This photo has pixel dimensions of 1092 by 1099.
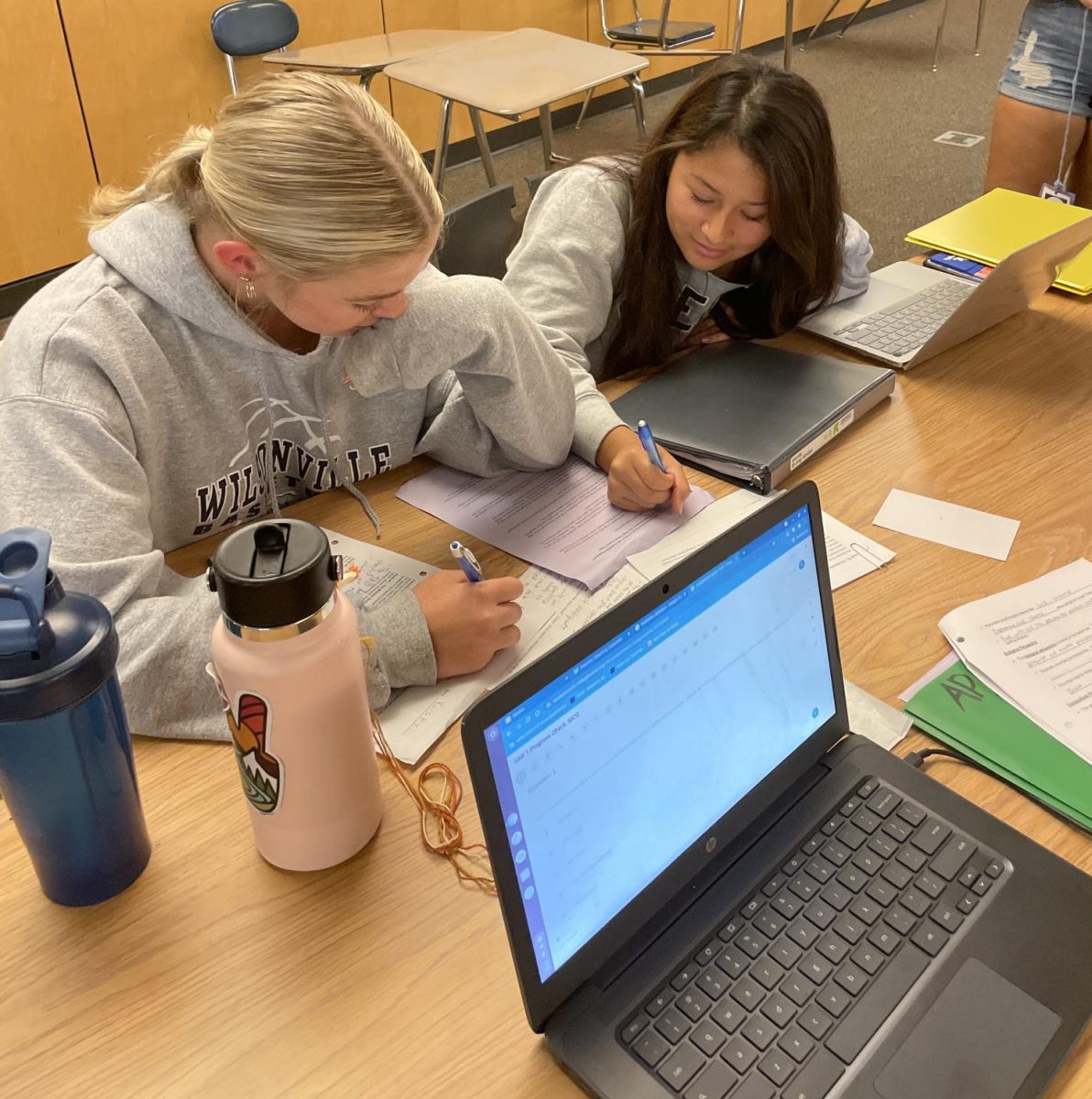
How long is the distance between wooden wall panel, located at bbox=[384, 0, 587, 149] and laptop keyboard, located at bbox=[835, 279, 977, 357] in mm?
2827

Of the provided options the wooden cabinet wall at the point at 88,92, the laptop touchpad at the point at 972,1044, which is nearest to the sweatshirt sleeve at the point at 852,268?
the laptop touchpad at the point at 972,1044

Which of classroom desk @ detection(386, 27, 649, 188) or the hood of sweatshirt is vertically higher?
the hood of sweatshirt

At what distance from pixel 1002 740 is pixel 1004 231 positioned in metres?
1.14

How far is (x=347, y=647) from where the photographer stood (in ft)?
2.08

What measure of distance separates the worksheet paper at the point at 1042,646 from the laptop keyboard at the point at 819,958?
0.59ft

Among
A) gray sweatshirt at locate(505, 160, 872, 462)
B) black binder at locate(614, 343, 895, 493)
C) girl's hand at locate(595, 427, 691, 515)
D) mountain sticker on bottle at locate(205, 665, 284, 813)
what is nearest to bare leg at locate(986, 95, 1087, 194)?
gray sweatshirt at locate(505, 160, 872, 462)

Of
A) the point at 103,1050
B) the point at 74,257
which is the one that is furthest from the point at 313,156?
the point at 74,257

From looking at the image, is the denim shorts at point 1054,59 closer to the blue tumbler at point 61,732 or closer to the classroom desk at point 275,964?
the classroom desk at point 275,964

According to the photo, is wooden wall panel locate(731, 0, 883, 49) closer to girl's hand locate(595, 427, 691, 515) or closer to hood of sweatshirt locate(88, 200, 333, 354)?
girl's hand locate(595, 427, 691, 515)

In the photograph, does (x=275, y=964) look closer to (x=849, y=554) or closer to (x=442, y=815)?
(x=442, y=815)

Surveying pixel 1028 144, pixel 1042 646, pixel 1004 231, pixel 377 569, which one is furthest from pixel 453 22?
pixel 1042 646

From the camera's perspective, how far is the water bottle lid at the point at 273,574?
58cm

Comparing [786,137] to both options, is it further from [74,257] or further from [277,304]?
[74,257]

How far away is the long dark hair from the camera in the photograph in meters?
1.37
